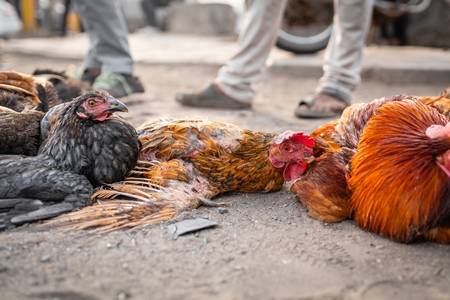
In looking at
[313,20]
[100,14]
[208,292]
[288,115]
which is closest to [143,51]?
[313,20]

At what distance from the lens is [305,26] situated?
27.8 feet

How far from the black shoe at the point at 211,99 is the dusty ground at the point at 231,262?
8.02 feet

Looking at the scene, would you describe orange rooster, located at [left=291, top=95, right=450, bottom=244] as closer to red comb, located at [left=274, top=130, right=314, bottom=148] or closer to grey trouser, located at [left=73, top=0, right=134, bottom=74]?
red comb, located at [left=274, top=130, right=314, bottom=148]

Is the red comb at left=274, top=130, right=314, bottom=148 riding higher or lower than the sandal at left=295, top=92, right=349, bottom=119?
higher

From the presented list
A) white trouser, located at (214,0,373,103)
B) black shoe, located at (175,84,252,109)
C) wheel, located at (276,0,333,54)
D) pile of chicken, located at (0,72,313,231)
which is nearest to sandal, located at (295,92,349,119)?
white trouser, located at (214,0,373,103)

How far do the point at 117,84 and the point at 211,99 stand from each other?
3.42ft

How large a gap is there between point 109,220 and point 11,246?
0.46 metres

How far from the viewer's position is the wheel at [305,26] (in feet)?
27.1

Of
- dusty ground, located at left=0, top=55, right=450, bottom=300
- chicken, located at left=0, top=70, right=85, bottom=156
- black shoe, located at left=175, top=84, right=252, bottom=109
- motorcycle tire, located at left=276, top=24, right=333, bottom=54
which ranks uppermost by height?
motorcycle tire, located at left=276, top=24, right=333, bottom=54

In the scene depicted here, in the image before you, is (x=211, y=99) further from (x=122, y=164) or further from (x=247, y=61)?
(x=122, y=164)

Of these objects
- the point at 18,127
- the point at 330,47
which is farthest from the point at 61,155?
the point at 330,47

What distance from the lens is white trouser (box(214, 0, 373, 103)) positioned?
4.45m

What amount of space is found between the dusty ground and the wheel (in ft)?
19.9

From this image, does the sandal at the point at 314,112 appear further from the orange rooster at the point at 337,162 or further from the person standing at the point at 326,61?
the orange rooster at the point at 337,162
